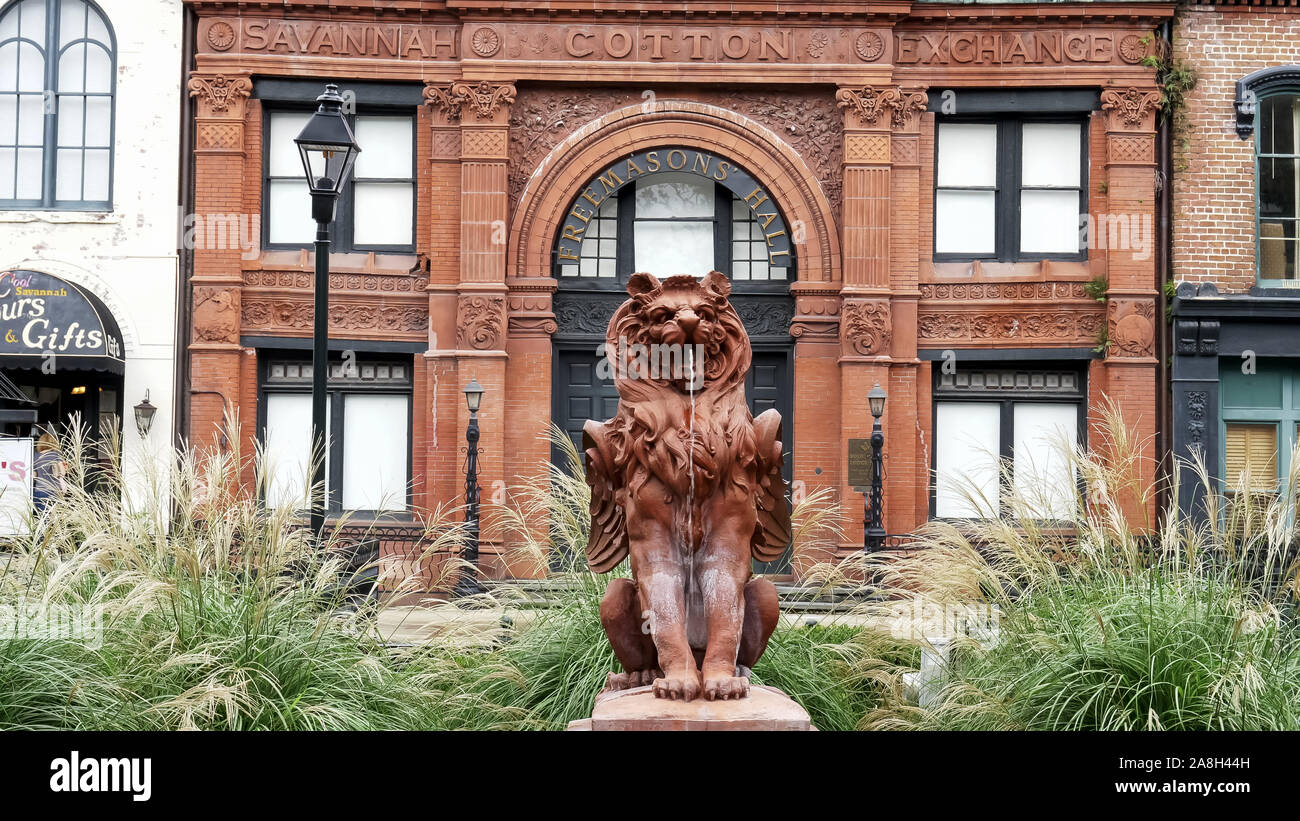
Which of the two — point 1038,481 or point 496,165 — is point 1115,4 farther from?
point 1038,481

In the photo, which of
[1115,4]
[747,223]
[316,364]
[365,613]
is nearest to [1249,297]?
[1115,4]

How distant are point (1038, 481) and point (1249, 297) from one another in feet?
44.0

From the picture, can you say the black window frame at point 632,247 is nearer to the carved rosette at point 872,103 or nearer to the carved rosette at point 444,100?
the carved rosette at point 872,103

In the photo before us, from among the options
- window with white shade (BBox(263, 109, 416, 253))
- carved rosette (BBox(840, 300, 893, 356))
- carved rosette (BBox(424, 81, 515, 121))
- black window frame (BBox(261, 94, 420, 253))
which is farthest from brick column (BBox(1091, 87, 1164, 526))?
window with white shade (BBox(263, 109, 416, 253))

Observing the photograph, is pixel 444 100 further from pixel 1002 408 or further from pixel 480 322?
pixel 1002 408

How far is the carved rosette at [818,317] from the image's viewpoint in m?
20.2

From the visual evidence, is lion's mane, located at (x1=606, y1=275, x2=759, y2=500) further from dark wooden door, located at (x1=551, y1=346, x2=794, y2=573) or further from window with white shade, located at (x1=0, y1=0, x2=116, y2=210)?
window with white shade, located at (x1=0, y1=0, x2=116, y2=210)

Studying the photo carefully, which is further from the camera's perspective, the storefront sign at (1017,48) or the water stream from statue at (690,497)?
the storefront sign at (1017,48)

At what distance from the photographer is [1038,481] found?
336 inches

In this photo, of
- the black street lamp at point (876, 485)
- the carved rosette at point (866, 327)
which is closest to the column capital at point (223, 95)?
the carved rosette at point (866, 327)

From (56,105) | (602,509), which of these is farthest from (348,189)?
(602,509)

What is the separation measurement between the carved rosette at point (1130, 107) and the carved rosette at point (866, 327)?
478 cm
